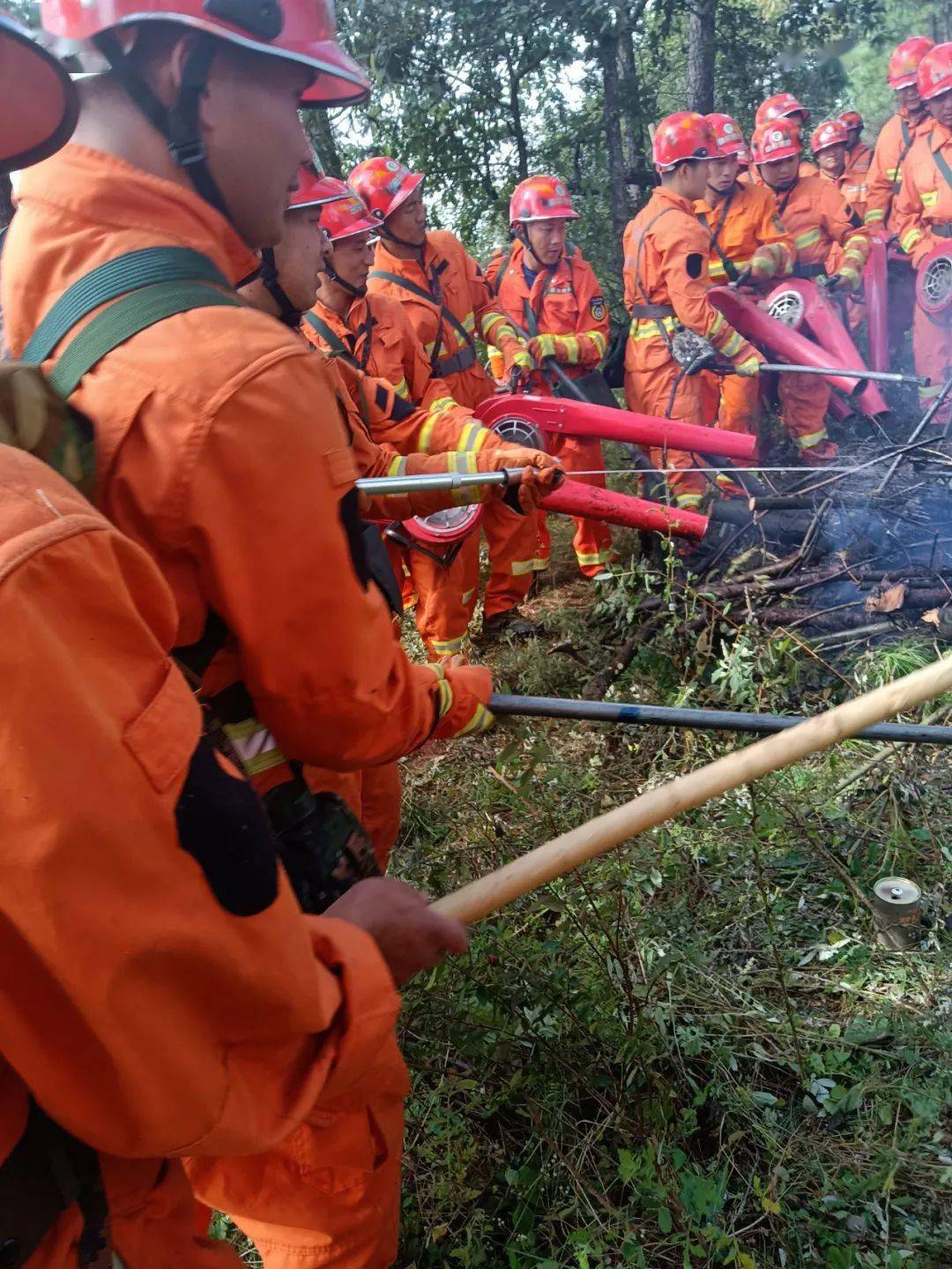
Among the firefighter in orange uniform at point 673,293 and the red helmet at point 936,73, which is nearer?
the firefighter in orange uniform at point 673,293

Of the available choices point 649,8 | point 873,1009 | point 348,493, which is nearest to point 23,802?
point 348,493

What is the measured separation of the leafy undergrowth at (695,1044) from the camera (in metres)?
2.01

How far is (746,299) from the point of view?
24.8ft

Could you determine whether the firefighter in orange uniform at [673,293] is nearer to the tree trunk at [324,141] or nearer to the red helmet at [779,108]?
the red helmet at [779,108]

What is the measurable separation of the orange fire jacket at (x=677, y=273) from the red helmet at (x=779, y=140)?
2.46 meters

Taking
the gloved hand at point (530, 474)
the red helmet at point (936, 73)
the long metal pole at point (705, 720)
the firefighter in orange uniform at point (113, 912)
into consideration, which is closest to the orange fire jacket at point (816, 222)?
the red helmet at point (936, 73)

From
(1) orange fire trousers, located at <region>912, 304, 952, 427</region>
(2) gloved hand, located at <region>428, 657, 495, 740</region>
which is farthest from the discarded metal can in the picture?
(1) orange fire trousers, located at <region>912, 304, 952, 427</region>

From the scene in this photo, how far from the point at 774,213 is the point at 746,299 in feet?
3.58

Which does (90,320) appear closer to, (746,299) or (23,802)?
(23,802)

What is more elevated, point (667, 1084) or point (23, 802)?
point (23, 802)

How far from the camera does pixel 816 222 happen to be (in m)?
8.70

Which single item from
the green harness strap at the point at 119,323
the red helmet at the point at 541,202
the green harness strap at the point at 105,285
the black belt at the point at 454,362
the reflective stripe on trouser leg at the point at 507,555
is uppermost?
the green harness strap at the point at 105,285

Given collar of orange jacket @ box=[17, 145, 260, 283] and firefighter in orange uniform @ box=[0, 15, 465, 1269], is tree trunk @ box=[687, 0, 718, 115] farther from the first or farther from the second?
firefighter in orange uniform @ box=[0, 15, 465, 1269]

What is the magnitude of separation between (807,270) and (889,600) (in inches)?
230
